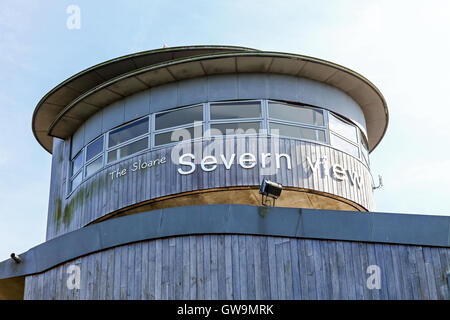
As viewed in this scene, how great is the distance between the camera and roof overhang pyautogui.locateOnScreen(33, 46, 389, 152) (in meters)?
16.5

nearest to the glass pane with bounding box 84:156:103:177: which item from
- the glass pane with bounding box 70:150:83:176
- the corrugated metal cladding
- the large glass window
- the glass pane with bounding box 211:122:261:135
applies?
the large glass window

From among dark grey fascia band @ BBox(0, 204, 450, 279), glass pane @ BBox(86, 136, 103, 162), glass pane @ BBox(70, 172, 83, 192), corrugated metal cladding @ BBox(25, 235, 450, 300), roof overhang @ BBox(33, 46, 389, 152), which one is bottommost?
corrugated metal cladding @ BBox(25, 235, 450, 300)

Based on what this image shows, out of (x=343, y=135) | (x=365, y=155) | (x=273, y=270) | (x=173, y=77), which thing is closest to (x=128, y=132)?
(x=173, y=77)

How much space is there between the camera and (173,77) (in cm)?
1705

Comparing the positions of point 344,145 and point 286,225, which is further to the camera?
point 344,145

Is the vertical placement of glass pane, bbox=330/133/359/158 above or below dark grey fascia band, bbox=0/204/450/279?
above

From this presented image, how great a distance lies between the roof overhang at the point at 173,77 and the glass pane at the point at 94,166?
1.64 m

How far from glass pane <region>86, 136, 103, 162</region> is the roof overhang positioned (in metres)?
1.00

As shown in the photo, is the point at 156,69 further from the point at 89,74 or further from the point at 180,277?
the point at 180,277

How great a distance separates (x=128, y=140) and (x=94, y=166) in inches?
50.6

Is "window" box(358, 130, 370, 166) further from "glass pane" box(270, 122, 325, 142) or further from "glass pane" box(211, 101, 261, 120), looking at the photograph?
"glass pane" box(211, 101, 261, 120)

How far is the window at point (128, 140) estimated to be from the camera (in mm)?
16672

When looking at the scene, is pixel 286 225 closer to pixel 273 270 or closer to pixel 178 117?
pixel 273 270
